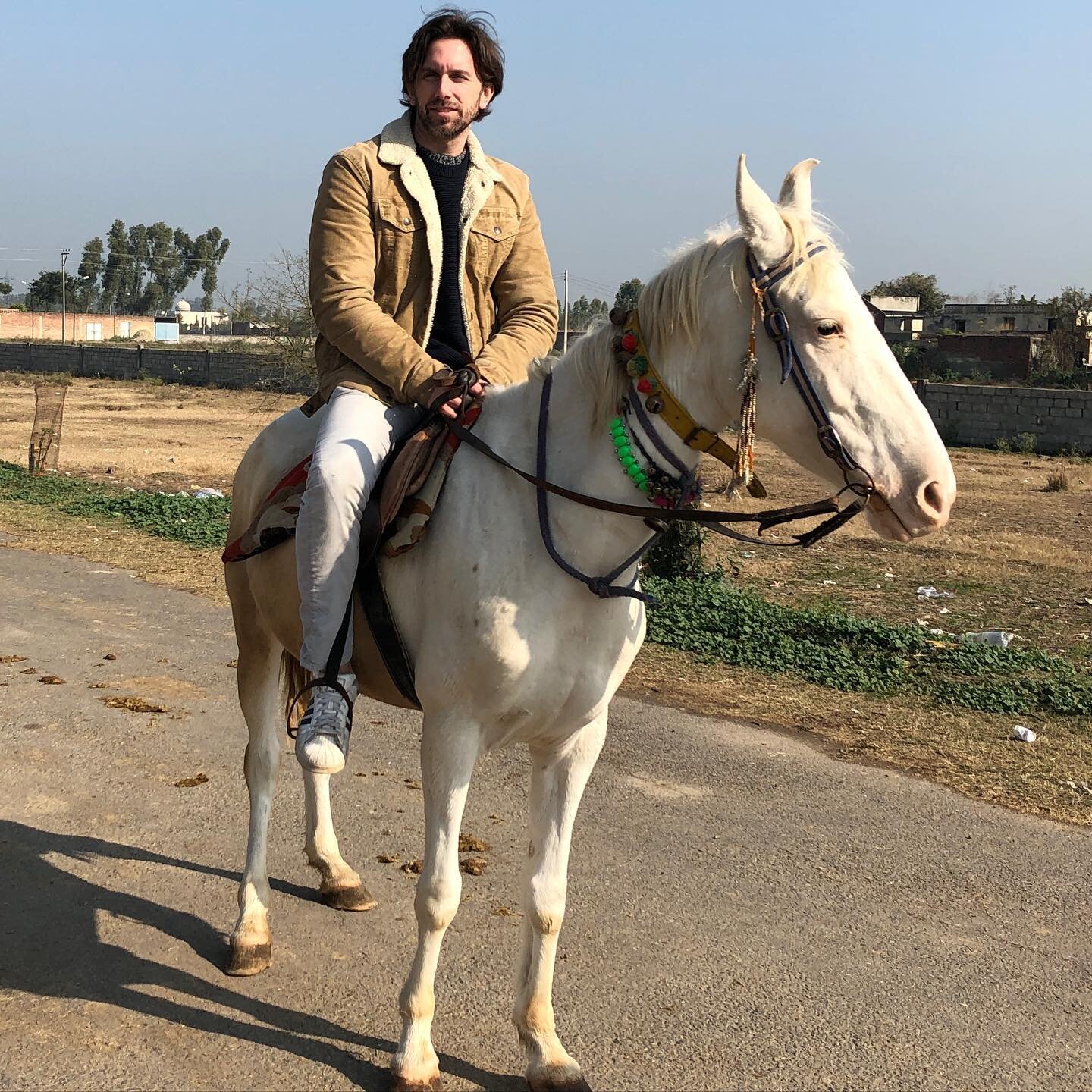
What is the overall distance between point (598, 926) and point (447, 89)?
2838 mm

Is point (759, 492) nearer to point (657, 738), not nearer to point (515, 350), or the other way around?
point (515, 350)

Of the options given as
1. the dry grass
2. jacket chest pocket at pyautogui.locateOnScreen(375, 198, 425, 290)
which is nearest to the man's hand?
jacket chest pocket at pyautogui.locateOnScreen(375, 198, 425, 290)

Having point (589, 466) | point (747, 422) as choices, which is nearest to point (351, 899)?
point (589, 466)

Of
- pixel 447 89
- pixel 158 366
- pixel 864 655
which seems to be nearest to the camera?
pixel 447 89

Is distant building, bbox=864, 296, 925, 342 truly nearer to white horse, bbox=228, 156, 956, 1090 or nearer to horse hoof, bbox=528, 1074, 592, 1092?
white horse, bbox=228, 156, 956, 1090

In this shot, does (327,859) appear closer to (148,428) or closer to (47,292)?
(148,428)

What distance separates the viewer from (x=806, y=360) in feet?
8.72

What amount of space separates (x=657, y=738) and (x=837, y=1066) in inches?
118

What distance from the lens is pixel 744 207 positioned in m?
2.61

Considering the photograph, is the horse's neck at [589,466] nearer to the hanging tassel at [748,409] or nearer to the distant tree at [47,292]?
the hanging tassel at [748,409]

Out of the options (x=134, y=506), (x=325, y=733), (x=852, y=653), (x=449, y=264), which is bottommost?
(x=134, y=506)

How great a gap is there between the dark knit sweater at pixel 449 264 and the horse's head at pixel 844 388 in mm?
1193

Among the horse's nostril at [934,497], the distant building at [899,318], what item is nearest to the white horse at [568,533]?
the horse's nostril at [934,497]

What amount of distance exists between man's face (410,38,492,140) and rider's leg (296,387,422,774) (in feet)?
2.85
